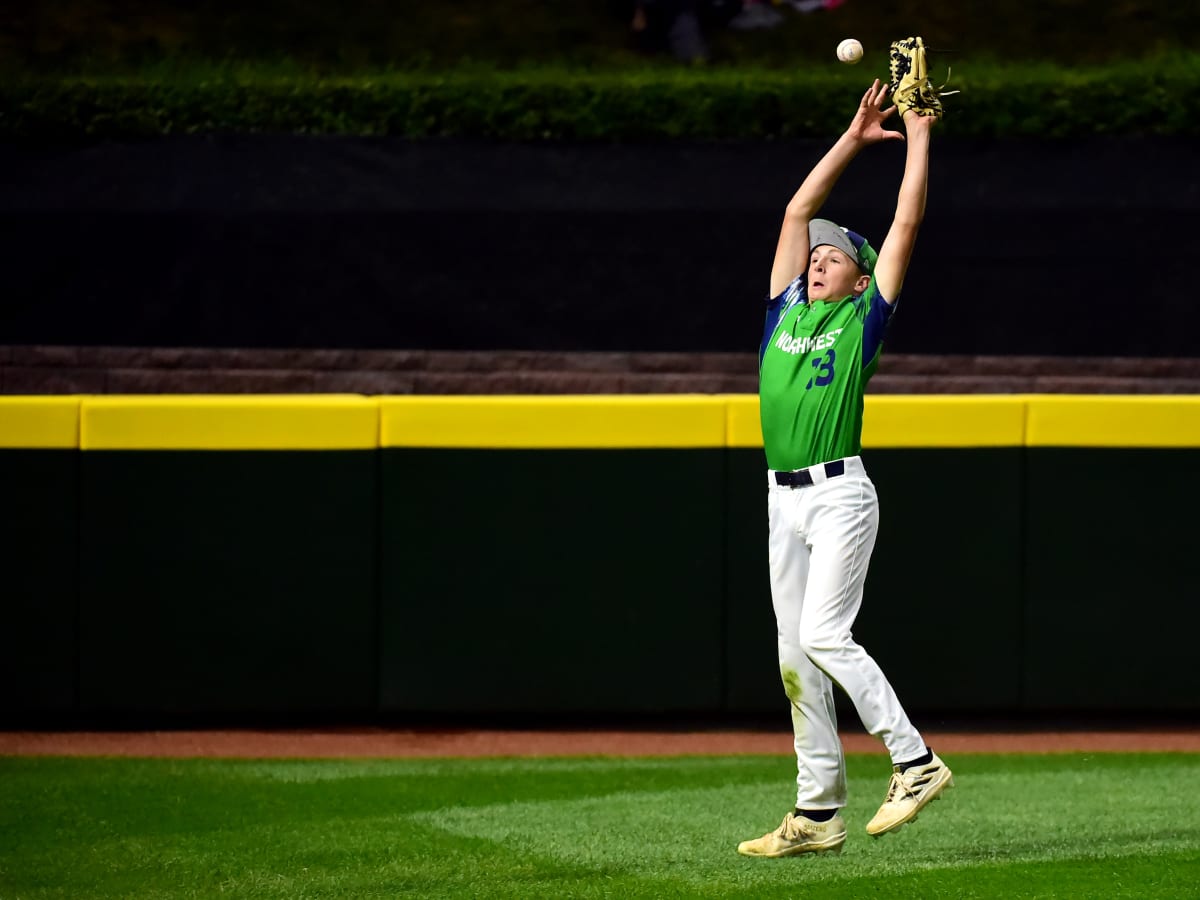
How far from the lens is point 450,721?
8.74 m

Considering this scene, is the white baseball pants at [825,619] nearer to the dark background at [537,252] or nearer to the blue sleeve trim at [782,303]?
the blue sleeve trim at [782,303]

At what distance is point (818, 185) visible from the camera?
567 cm

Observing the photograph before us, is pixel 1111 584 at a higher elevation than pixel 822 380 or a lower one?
lower

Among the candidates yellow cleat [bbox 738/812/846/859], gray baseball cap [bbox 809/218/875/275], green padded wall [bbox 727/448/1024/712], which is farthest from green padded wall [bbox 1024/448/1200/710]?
yellow cleat [bbox 738/812/846/859]

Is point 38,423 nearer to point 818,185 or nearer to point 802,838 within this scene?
point 818,185

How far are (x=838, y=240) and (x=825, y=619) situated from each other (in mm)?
1292

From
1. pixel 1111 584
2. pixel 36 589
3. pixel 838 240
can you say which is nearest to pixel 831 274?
pixel 838 240

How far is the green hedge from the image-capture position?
12523 mm

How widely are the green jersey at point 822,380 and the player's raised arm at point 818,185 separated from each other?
0.93 feet

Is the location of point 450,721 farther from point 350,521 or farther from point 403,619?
point 350,521

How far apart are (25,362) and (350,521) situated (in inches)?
166

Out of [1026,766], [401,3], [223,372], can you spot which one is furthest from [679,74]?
[1026,766]

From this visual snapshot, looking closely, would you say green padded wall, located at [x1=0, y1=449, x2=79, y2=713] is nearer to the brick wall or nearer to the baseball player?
the brick wall

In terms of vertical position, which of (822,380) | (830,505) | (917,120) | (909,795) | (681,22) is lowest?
(909,795)
